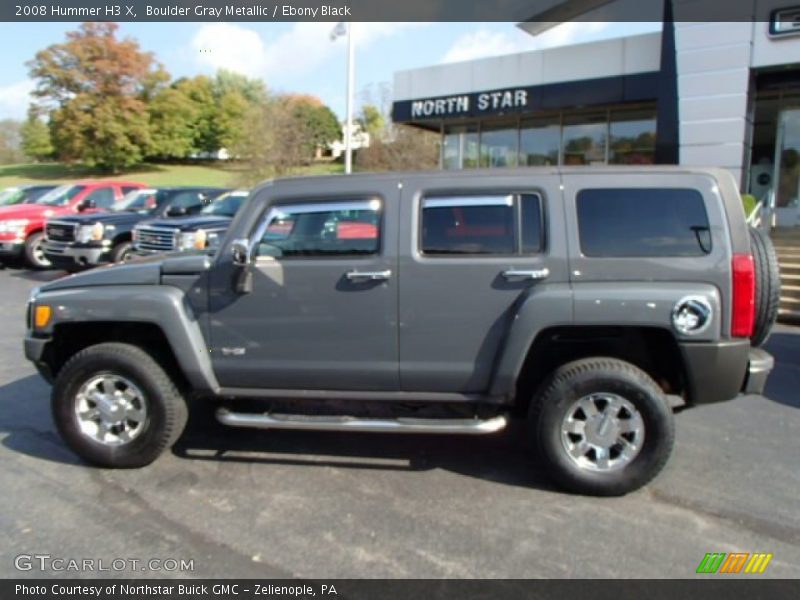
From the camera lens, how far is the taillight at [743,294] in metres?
3.27

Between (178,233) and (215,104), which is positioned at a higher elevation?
(215,104)

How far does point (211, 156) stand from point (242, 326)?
234ft

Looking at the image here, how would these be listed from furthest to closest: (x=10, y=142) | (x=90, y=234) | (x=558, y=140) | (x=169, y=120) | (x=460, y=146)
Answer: (x=10, y=142), (x=169, y=120), (x=460, y=146), (x=558, y=140), (x=90, y=234)

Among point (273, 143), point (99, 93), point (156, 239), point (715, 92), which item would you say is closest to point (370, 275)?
point (156, 239)

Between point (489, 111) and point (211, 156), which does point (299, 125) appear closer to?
point (489, 111)

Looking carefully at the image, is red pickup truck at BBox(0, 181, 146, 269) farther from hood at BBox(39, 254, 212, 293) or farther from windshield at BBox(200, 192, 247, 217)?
hood at BBox(39, 254, 212, 293)

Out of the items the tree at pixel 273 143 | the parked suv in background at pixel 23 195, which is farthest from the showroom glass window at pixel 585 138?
the tree at pixel 273 143

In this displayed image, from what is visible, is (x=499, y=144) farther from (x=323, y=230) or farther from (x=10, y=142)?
(x=10, y=142)

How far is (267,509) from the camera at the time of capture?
3.31m

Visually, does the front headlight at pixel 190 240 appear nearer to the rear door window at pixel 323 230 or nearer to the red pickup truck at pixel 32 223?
the red pickup truck at pixel 32 223

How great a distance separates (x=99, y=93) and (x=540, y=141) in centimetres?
5060

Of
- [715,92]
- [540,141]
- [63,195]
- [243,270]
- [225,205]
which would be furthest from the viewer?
[540,141]

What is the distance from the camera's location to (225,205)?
11727mm
